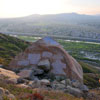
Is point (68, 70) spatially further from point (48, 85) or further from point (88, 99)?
point (88, 99)

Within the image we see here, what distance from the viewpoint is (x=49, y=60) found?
47.9ft

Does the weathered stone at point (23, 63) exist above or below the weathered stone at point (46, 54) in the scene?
below

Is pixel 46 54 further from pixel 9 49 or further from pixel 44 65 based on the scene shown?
pixel 9 49

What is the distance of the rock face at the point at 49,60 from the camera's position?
14.0m

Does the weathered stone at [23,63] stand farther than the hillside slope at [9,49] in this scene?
No

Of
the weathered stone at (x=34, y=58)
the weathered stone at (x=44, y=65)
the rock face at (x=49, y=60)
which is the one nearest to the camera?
the weathered stone at (x=44, y=65)

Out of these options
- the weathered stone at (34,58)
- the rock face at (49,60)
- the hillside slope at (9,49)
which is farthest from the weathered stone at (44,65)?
the hillside slope at (9,49)

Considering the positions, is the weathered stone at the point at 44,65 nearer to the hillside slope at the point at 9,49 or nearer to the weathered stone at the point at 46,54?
the weathered stone at the point at 46,54

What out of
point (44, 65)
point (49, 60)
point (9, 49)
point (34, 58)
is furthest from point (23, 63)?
point (9, 49)

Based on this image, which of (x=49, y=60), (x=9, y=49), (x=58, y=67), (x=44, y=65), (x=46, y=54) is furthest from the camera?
(x=9, y=49)

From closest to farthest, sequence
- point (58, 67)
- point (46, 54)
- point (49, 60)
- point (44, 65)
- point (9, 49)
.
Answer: point (44, 65) < point (58, 67) < point (49, 60) < point (46, 54) < point (9, 49)

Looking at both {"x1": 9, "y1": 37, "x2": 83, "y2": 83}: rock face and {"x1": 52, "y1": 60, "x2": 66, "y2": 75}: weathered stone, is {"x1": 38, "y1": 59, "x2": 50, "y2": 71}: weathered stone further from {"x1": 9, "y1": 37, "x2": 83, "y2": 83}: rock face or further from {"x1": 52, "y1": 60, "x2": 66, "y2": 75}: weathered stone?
{"x1": 52, "y1": 60, "x2": 66, "y2": 75}: weathered stone

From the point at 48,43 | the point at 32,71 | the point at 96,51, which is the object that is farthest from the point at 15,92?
the point at 96,51

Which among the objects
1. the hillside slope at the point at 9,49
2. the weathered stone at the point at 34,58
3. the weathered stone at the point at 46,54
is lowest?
the hillside slope at the point at 9,49
